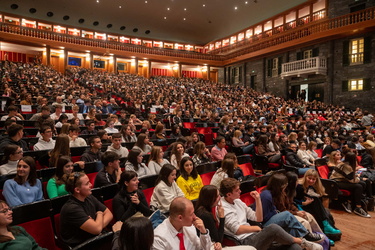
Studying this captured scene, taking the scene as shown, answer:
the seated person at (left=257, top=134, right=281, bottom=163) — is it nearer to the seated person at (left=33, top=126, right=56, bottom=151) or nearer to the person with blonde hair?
the person with blonde hair

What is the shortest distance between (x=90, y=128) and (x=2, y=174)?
2458 millimetres

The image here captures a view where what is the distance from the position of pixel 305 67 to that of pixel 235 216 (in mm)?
14053

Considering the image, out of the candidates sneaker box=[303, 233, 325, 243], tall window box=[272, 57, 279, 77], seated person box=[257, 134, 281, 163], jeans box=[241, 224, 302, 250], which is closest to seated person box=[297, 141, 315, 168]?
seated person box=[257, 134, 281, 163]

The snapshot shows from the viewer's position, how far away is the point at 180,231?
1.73 meters

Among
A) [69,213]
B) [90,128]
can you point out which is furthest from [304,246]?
[90,128]

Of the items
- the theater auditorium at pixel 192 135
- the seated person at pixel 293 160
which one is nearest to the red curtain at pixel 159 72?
the theater auditorium at pixel 192 135

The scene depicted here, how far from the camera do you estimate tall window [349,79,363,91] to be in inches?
493

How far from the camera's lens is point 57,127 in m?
5.03

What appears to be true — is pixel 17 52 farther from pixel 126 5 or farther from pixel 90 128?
pixel 90 128

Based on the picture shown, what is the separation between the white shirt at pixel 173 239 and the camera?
1.64 meters

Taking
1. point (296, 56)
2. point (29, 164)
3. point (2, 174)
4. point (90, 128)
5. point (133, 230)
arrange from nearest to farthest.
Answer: point (133, 230) → point (29, 164) → point (2, 174) → point (90, 128) → point (296, 56)

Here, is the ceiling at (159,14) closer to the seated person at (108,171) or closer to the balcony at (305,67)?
the balcony at (305,67)

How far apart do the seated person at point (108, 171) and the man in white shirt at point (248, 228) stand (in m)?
1.21

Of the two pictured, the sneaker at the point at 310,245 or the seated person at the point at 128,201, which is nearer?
the seated person at the point at 128,201
